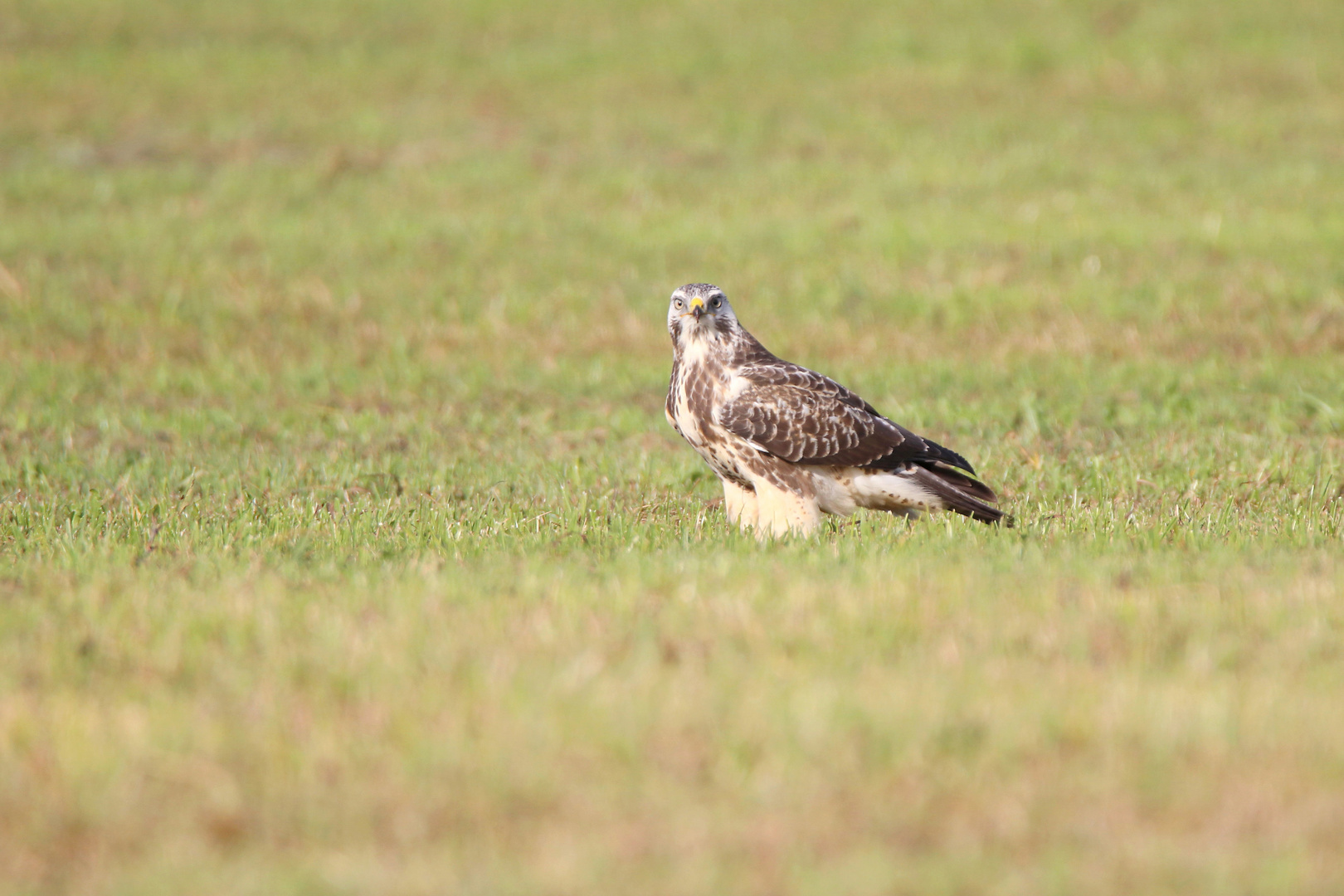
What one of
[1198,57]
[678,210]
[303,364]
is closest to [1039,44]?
[1198,57]

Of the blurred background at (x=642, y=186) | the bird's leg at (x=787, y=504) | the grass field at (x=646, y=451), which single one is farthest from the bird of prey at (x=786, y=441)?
the blurred background at (x=642, y=186)

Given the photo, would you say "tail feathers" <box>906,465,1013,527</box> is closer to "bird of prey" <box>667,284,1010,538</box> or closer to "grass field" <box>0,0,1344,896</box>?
"bird of prey" <box>667,284,1010,538</box>

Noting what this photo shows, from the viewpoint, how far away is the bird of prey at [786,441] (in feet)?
24.6

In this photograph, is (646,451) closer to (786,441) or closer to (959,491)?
(786,441)

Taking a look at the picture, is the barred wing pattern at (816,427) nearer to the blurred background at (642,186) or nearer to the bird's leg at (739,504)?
the bird's leg at (739,504)

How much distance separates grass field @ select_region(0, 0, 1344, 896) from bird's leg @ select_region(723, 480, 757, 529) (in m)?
0.22

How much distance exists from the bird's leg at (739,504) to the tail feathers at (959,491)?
0.86 meters

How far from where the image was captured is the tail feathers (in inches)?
297

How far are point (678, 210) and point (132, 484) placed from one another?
9.47 m

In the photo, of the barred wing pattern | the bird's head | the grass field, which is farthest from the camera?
the bird's head

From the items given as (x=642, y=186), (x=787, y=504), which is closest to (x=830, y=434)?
(x=787, y=504)

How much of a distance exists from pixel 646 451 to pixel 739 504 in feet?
7.60

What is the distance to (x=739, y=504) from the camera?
7.98 m

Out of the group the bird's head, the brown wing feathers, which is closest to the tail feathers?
the brown wing feathers
